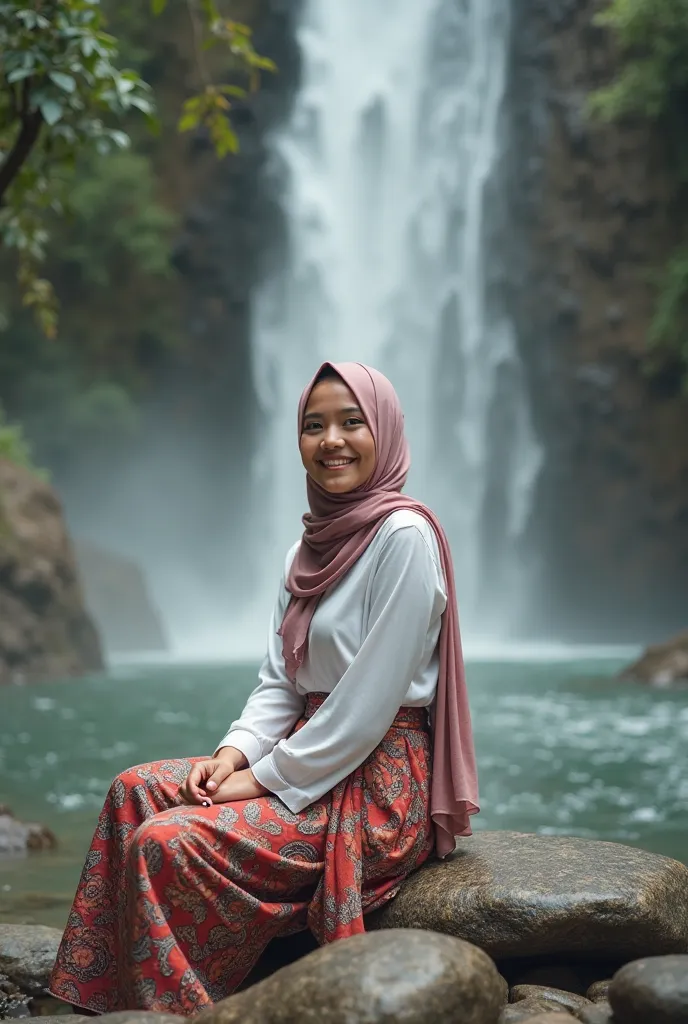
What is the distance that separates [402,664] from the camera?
9.57ft

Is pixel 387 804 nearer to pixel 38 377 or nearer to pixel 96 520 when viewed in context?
pixel 38 377

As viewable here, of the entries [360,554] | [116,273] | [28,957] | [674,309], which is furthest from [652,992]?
[116,273]

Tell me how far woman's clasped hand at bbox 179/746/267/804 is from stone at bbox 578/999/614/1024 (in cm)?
90

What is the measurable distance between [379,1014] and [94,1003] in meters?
0.99

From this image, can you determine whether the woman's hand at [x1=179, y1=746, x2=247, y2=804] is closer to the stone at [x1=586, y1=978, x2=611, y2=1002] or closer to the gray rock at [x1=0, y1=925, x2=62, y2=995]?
the gray rock at [x1=0, y1=925, x2=62, y2=995]

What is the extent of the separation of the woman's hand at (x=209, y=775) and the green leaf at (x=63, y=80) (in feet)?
9.20

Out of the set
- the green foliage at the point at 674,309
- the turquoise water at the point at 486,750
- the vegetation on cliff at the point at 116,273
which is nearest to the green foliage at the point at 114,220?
the vegetation on cliff at the point at 116,273

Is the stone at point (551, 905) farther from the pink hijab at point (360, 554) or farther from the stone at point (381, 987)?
the stone at point (381, 987)

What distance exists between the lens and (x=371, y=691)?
290 centimetres

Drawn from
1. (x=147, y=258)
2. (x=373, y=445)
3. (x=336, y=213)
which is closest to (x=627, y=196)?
(x=336, y=213)

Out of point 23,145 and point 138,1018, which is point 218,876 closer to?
point 138,1018

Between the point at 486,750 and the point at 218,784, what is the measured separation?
678 centimetres

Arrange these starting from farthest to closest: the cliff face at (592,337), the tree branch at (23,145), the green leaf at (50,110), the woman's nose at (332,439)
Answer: the cliff face at (592,337), the tree branch at (23,145), the green leaf at (50,110), the woman's nose at (332,439)

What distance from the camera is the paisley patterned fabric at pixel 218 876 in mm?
2631
